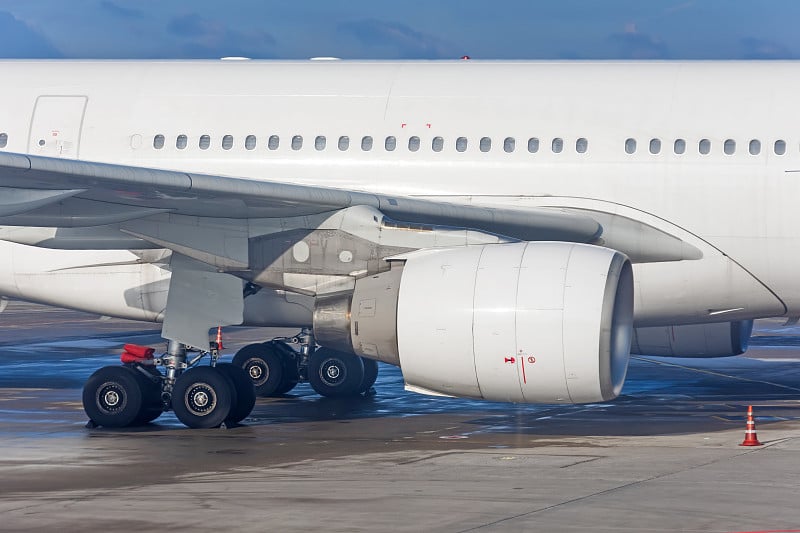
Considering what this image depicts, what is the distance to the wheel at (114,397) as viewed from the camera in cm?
1572

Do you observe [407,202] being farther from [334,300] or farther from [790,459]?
[790,459]

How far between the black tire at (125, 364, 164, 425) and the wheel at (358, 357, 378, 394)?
4.21 meters

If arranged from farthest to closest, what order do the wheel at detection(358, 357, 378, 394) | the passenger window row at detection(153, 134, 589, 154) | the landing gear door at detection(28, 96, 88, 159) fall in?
the wheel at detection(358, 357, 378, 394)
the landing gear door at detection(28, 96, 88, 159)
the passenger window row at detection(153, 134, 589, 154)

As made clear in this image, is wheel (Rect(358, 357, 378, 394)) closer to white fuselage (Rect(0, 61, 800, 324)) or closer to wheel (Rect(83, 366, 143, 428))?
white fuselage (Rect(0, 61, 800, 324))

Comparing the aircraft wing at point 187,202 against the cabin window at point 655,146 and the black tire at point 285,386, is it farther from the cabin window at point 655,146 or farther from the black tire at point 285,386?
the black tire at point 285,386

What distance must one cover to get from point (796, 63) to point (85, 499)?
10.5 meters

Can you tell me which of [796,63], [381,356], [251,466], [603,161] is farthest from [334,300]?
[796,63]

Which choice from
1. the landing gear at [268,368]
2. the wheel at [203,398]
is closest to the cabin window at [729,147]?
the wheel at [203,398]

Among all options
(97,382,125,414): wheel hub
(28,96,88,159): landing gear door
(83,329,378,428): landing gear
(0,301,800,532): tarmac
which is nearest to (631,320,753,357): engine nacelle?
(0,301,800,532): tarmac

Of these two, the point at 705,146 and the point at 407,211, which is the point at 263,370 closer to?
the point at 407,211

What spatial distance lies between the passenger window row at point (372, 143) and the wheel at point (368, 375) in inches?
→ 151

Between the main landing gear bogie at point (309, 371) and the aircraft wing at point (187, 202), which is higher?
the aircraft wing at point (187, 202)

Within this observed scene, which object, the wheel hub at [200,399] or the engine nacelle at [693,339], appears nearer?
the wheel hub at [200,399]

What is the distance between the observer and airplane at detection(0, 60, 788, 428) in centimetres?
1388
